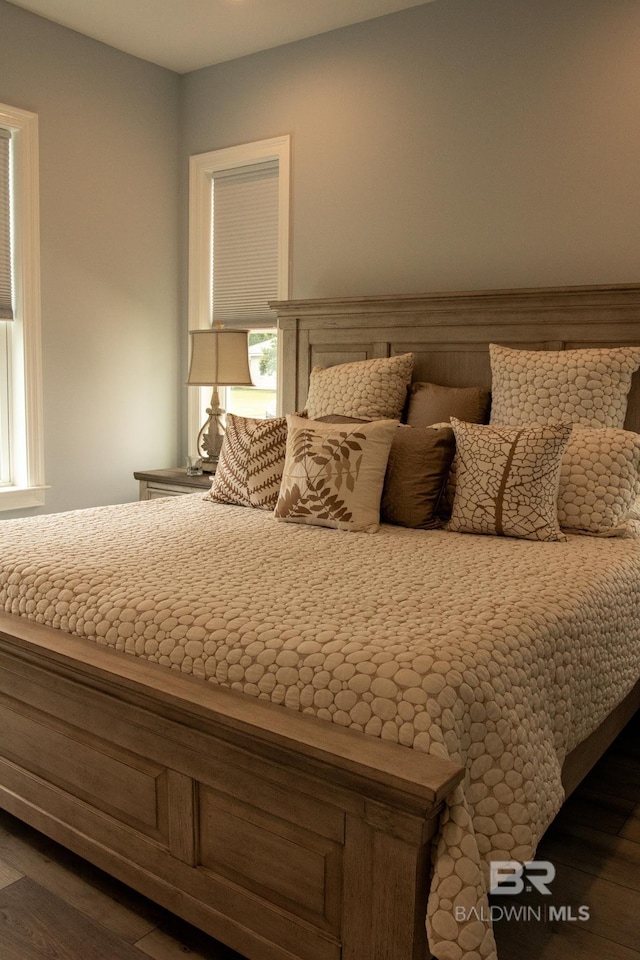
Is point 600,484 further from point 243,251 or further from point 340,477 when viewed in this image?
point 243,251

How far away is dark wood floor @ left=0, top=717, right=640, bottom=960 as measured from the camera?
1648 millimetres

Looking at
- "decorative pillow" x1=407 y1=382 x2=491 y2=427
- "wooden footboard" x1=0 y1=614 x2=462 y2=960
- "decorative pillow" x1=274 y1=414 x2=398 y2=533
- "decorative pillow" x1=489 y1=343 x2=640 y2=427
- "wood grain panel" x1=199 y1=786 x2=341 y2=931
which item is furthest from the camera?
"decorative pillow" x1=407 y1=382 x2=491 y2=427

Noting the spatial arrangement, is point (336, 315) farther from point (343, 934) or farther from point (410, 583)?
point (343, 934)

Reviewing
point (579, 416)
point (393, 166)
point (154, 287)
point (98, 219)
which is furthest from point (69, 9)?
point (579, 416)

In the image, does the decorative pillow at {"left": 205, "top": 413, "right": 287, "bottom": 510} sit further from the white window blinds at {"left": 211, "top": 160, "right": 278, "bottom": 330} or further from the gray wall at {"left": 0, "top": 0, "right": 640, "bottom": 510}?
the white window blinds at {"left": 211, "top": 160, "right": 278, "bottom": 330}

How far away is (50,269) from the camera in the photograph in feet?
12.4

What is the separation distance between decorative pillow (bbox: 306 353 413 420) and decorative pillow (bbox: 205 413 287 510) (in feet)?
1.08

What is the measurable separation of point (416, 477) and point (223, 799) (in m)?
1.39

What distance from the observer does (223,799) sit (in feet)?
5.18

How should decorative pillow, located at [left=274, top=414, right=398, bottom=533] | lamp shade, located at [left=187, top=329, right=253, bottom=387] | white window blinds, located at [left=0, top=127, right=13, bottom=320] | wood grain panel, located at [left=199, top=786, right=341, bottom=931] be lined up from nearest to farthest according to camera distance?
wood grain panel, located at [left=199, top=786, right=341, bottom=931]
decorative pillow, located at [left=274, top=414, right=398, bottom=533]
white window blinds, located at [left=0, top=127, right=13, bottom=320]
lamp shade, located at [left=187, top=329, right=253, bottom=387]

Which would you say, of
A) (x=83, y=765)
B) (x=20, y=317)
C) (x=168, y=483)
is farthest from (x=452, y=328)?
(x=83, y=765)

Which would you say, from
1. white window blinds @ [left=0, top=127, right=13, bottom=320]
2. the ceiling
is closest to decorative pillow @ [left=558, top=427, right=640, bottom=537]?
the ceiling

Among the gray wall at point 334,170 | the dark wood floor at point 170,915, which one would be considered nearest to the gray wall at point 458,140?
the gray wall at point 334,170

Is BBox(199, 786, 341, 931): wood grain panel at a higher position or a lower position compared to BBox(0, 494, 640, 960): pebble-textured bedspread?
lower
